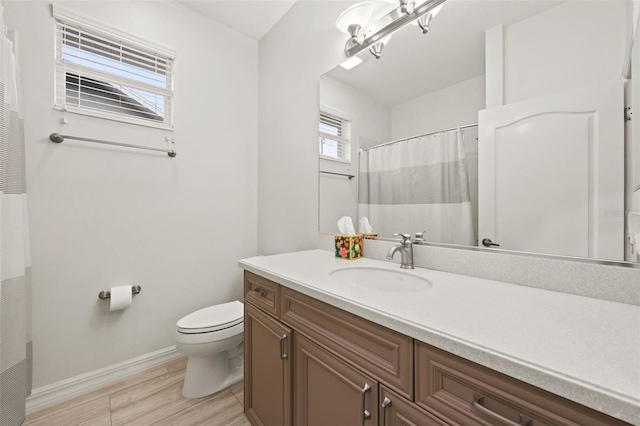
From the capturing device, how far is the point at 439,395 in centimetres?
59

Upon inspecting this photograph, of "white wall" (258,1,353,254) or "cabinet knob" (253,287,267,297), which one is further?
"white wall" (258,1,353,254)

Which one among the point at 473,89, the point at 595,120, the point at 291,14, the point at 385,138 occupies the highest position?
the point at 291,14

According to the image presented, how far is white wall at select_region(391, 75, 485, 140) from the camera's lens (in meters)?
1.08

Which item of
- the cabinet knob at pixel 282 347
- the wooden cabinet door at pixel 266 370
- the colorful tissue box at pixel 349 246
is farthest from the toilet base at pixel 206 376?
the colorful tissue box at pixel 349 246

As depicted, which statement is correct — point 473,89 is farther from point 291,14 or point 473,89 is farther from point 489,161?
point 291,14

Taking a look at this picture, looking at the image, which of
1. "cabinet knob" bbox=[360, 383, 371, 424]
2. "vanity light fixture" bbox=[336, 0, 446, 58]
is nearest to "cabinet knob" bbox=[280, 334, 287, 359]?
"cabinet knob" bbox=[360, 383, 371, 424]

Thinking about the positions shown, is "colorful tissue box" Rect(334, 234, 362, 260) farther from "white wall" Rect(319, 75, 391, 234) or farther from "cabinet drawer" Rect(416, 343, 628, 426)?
"cabinet drawer" Rect(416, 343, 628, 426)

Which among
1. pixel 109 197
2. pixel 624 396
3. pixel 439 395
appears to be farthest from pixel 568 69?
pixel 109 197

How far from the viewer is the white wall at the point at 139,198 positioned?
1.56 m

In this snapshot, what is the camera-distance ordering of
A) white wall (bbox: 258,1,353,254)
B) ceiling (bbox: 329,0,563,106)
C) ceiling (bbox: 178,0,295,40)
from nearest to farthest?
ceiling (bbox: 329,0,563,106) → white wall (bbox: 258,1,353,254) → ceiling (bbox: 178,0,295,40)

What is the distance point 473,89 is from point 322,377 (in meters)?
1.28

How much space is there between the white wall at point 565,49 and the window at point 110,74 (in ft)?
7.17

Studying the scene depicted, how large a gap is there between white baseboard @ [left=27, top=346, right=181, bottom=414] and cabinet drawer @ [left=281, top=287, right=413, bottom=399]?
1.55 metres

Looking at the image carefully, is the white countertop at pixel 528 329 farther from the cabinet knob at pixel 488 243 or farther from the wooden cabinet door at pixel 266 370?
the wooden cabinet door at pixel 266 370
